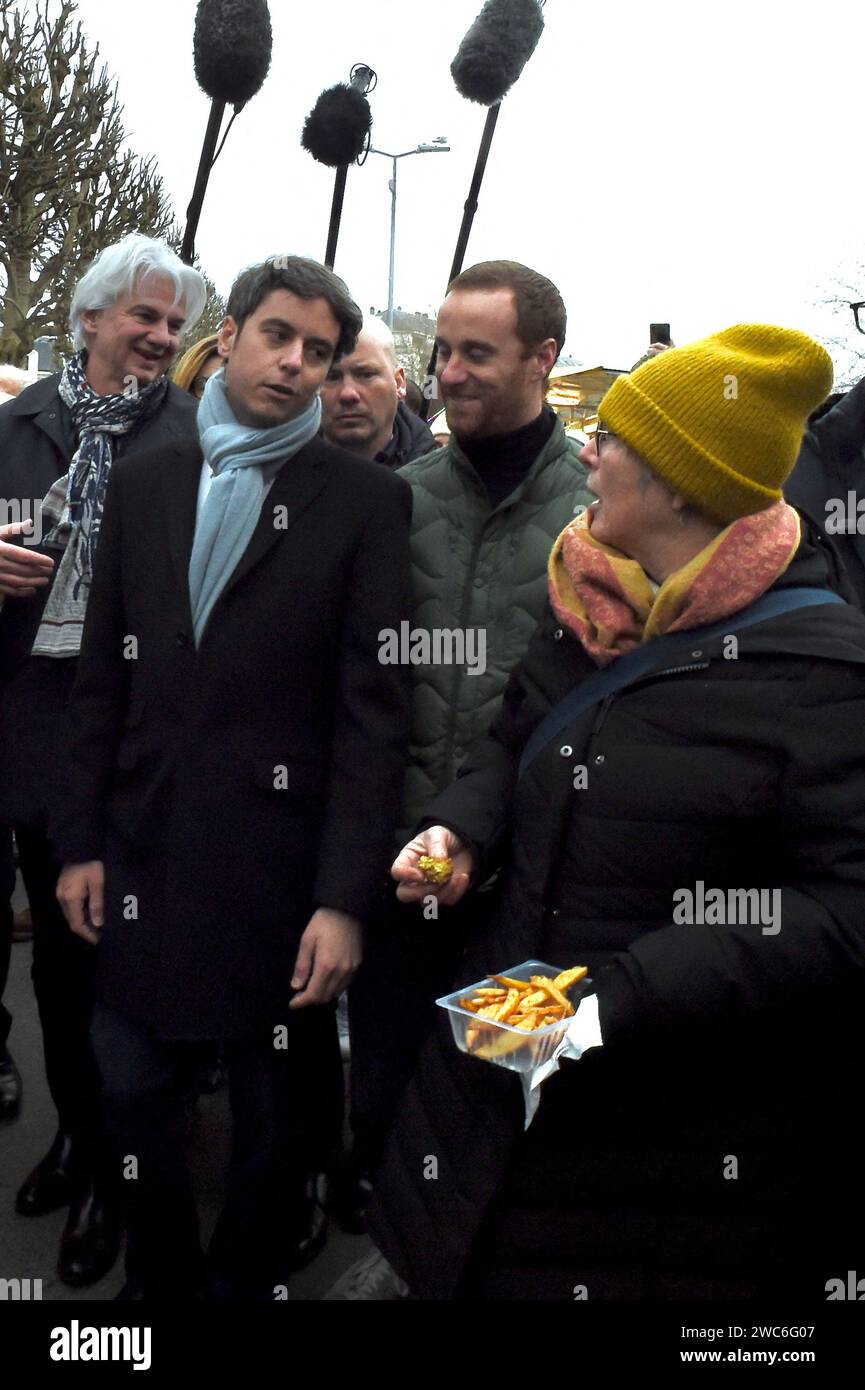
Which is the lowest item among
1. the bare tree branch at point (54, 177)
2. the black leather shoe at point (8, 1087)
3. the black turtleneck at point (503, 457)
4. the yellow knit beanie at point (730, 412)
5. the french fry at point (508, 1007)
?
the black leather shoe at point (8, 1087)

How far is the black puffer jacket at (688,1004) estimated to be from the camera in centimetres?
172

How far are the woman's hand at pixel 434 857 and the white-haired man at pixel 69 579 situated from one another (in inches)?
46.6

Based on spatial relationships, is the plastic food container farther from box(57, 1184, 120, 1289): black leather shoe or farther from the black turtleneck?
box(57, 1184, 120, 1289): black leather shoe

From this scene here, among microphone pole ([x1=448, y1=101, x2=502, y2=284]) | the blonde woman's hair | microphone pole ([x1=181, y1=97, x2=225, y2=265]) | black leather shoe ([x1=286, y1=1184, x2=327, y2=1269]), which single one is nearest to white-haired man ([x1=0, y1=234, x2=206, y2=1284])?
black leather shoe ([x1=286, y1=1184, x2=327, y2=1269])

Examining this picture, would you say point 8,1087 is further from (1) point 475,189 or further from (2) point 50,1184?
(1) point 475,189

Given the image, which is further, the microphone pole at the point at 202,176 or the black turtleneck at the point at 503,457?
the microphone pole at the point at 202,176

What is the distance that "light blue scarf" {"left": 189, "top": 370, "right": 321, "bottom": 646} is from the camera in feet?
7.89

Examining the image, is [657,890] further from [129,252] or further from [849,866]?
[129,252]

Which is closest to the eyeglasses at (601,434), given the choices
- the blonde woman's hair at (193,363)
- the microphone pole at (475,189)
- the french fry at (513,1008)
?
the french fry at (513,1008)

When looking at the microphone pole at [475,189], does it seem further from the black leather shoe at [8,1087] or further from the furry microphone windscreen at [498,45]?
the black leather shoe at [8,1087]

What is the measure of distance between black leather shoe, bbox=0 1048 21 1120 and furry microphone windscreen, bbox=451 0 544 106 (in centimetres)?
338

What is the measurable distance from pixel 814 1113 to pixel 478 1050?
498 millimetres

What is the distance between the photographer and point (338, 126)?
4.99m
